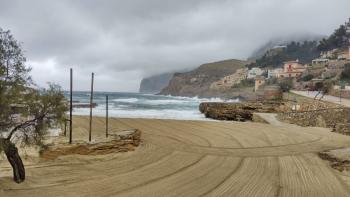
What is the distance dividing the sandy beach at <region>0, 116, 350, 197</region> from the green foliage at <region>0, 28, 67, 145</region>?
148 cm

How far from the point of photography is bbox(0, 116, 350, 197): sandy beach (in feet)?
29.4

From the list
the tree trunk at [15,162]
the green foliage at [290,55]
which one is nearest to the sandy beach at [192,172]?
the tree trunk at [15,162]

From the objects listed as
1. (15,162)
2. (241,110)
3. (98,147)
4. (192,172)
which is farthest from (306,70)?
(15,162)

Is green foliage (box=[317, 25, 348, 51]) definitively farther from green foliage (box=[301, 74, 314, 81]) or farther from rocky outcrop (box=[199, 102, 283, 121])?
rocky outcrop (box=[199, 102, 283, 121])

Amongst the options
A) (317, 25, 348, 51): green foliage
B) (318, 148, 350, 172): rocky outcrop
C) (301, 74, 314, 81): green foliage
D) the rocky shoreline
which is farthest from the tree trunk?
(317, 25, 348, 51): green foliage

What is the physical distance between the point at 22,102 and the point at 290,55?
481ft

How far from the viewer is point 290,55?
14562cm

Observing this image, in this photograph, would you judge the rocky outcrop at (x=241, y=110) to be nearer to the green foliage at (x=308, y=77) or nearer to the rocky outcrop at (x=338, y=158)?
the rocky outcrop at (x=338, y=158)

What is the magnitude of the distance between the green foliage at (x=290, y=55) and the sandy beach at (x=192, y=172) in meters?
119

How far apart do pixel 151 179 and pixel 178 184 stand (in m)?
0.84

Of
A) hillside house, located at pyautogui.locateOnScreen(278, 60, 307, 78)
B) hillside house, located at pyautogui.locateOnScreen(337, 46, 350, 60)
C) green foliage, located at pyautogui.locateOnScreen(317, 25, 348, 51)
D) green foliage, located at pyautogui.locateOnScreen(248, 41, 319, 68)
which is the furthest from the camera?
green foliage, located at pyautogui.locateOnScreen(248, 41, 319, 68)

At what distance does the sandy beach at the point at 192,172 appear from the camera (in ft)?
29.4

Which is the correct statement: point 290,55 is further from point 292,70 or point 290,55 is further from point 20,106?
point 20,106

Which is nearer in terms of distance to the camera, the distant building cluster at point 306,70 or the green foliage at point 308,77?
the distant building cluster at point 306,70
